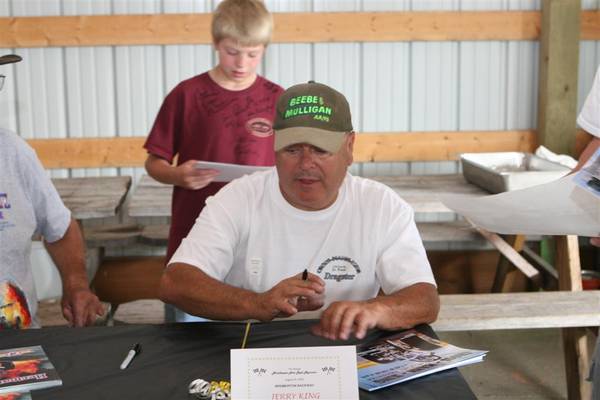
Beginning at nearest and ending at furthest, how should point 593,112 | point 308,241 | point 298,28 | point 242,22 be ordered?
point 308,241
point 593,112
point 242,22
point 298,28

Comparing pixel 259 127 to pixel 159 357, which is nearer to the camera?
pixel 159 357

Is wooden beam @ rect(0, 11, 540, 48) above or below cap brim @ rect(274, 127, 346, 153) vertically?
above

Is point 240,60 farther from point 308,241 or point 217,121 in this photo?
point 308,241

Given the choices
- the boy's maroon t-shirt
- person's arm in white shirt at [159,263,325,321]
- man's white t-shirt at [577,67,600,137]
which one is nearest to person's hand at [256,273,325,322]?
person's arm in white shirt at [159,263,325,321]

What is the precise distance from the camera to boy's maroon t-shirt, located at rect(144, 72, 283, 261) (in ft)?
10.3

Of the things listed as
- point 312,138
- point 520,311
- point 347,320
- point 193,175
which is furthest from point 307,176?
point 520,311

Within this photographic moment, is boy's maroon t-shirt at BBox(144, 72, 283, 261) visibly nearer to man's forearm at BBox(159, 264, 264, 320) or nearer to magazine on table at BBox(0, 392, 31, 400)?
man's forearm at BBox(159, 264, 264, 320)

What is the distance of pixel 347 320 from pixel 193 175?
1248 mm

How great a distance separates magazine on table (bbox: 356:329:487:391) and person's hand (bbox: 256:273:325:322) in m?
0.17

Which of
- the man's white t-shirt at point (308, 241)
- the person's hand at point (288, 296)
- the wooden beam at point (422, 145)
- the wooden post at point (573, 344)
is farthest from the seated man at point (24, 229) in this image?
the wooden beam at point (422, 145)

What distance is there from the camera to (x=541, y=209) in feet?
7.02

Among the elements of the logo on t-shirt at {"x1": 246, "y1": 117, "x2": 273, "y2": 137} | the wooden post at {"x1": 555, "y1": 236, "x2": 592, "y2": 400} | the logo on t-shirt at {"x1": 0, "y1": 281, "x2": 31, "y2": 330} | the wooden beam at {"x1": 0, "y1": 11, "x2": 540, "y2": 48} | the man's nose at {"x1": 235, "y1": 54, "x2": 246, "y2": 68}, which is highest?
the wooden beam at {"x1": 0, "y1": 11, "x2": 540, "y2": 48}

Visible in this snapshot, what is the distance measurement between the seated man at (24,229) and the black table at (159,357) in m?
0.34

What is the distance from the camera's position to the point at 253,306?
209 cm
